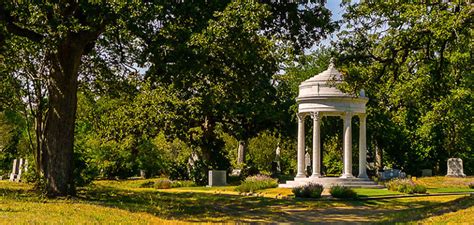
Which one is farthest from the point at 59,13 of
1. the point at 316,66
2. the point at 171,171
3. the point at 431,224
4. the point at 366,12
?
the point at 316,66

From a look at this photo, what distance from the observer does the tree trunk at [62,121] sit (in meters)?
18.6

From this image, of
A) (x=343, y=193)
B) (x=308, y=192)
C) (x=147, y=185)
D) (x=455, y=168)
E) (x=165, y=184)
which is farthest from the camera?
(x=455, y=168)

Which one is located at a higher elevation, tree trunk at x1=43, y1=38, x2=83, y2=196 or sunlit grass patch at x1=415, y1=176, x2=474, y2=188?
tree trunk at x1=43, y1=38, x2=83, y2=196

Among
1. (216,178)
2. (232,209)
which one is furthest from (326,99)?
(232,209)

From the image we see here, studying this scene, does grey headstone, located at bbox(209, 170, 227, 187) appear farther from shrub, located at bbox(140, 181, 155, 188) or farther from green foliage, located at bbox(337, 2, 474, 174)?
green foliage, located at bbox(337, 2, 474, 174)

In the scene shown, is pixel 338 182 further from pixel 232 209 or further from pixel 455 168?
pixel 455 168

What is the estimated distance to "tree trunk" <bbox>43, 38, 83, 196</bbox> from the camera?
18625 mm

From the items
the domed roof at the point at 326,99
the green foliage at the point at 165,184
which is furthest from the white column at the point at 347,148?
the green foliage at the point at 165,184

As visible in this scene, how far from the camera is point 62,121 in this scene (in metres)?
18.9

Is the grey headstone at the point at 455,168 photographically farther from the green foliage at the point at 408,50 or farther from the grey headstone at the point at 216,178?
the grey headstone at the point at 216,178

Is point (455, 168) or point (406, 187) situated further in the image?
point (455, 168)

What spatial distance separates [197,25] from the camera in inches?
626

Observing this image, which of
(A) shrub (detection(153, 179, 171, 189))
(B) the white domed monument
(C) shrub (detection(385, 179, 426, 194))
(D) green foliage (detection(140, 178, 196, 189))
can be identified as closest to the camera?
(C) shrub (detection(385, 179, 426, 194))

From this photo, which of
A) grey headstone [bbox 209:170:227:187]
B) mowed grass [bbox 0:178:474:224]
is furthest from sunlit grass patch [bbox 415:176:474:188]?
grey headstone [bbox 209:170:227:187]
